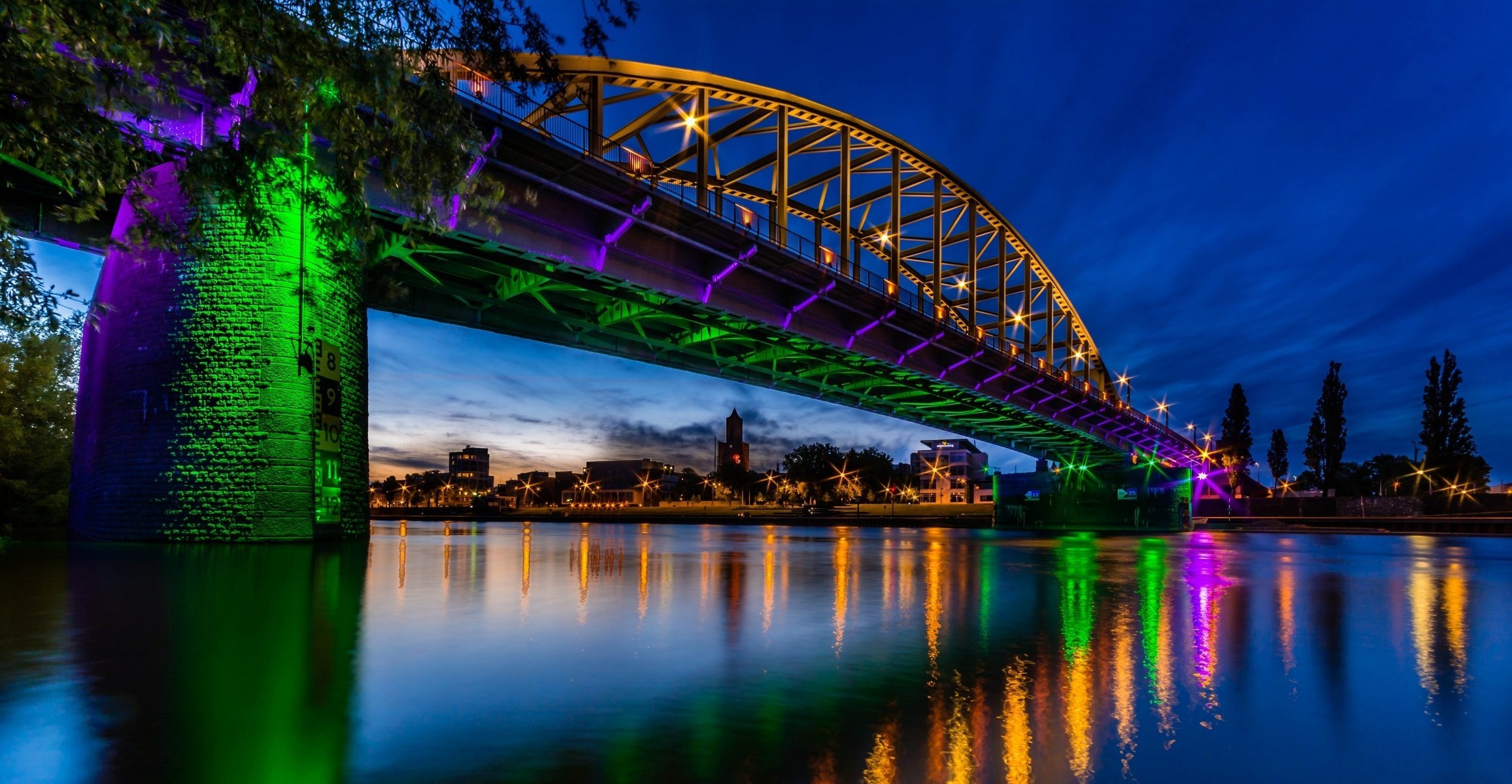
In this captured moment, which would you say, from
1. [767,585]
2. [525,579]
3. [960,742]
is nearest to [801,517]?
[525,579]

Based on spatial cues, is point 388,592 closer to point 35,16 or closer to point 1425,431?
point 35,16

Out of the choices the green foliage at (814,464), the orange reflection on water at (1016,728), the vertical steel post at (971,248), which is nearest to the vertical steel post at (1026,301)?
the vertical steel post at (971,248)

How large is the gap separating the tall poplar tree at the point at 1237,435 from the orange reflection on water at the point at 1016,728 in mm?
143366

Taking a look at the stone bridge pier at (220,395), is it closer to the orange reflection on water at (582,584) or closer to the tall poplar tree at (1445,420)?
the orange reflection on water at (582,584)

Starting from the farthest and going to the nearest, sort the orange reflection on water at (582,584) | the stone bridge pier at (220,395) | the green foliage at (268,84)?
the stone bridge pier at (220,395) → the orange reflection on water at (582,584) → the green foliage at (268,84)

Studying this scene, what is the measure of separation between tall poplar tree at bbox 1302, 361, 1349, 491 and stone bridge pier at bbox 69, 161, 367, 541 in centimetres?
12643

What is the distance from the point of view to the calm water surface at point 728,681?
464 cm

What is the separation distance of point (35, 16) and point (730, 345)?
126ft

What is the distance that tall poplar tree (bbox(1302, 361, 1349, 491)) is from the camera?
112 m

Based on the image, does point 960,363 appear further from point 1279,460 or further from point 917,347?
point 1279,460

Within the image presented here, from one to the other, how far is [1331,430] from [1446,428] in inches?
621

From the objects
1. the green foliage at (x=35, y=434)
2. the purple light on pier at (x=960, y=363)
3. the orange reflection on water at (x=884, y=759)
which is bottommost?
the orange reflection on water at (x=884, y=759)

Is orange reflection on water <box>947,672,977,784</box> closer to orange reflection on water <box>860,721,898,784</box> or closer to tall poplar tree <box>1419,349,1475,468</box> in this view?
orange reflection on water <box>860,721,898,784</box>

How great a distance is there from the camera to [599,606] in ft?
38.0
